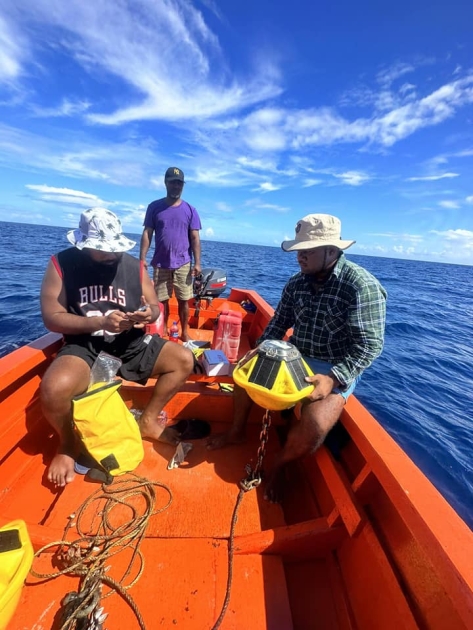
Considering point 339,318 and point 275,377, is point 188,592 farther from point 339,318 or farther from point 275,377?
point 339,318

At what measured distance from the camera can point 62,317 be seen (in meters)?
2.13

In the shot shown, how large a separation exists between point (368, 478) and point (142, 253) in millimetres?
3887

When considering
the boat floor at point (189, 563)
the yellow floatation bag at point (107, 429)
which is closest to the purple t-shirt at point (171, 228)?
the yellow floatation bag at point (107, 429)

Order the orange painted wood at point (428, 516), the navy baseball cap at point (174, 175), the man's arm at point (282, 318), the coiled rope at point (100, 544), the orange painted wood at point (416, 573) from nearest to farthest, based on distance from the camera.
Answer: the orange painted wood at point (428, 516), the orange painted wood at point (416, 573), the coiled rope at point (100, 544), the man's arm at point (282, 318), the navy baseball cap at point (174, 175)

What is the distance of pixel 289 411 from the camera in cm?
262

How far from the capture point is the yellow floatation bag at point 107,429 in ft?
6.28

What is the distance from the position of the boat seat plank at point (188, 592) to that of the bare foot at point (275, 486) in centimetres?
37

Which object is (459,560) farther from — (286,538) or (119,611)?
(119,611)

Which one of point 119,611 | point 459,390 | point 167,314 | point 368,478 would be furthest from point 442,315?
point 119,611

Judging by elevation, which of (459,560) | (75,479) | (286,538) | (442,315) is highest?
(459,560)

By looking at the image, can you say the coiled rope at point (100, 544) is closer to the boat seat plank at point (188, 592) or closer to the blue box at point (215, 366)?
the boat seat plank at point (188, 592)

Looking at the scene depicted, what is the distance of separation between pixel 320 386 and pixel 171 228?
3.11 m

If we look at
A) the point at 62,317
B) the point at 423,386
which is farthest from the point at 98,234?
the point at 423,386

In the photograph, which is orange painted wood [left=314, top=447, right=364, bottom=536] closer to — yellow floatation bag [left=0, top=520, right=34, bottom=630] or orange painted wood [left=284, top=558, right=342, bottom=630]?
orange painted wood [left=284, top=558, right=342, bottom=630]
